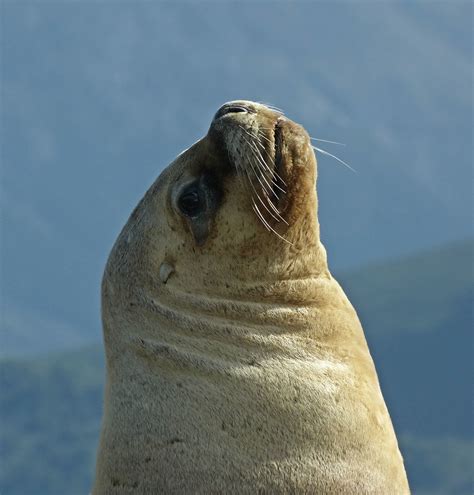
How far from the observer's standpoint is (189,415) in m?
8.17

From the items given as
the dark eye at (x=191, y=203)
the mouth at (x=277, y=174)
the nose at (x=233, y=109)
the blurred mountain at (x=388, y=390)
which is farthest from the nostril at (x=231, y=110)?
the blurred mountain at (x=388, y=390)

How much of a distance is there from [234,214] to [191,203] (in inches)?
11.8

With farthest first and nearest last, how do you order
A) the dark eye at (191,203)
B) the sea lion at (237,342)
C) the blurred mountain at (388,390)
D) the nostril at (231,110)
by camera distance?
the blurred mountain at (388,390) < the nostril at (231,110) < the dark eye at (191,203) < the sea lion at (237,342)

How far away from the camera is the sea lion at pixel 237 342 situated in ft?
26.5

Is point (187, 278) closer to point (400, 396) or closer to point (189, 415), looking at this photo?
point (189, 415)

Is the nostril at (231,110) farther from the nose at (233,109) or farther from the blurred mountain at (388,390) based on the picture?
the blurred mountain at (388,390)

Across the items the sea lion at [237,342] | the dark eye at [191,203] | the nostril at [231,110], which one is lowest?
the sea lion at [237,342]

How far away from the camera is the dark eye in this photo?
→ 8609 mm

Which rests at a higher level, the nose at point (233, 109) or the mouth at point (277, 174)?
the nose at point (233, 109)

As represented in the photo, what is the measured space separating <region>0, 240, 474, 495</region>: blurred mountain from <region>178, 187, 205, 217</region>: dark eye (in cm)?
13231

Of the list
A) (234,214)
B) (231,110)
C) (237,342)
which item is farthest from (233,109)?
(237,342)

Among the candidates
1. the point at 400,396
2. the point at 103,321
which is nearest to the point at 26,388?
the point at 400,396

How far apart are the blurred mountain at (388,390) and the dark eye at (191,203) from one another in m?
132

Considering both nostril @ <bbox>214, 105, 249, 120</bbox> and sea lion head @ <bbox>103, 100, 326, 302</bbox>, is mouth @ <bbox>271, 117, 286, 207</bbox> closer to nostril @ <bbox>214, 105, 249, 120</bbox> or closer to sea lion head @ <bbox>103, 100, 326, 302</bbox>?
sea lion head @ <bbox>103, 100, 326, 302</bbox>
